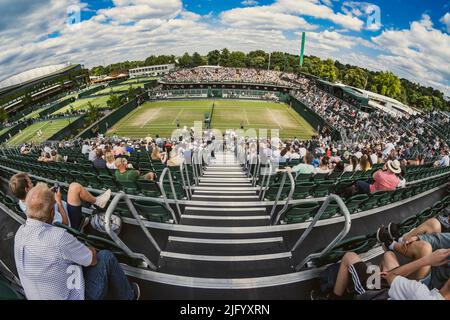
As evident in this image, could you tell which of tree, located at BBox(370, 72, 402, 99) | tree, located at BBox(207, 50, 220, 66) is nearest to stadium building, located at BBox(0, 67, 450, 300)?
tree, located at BBox(370, 72, 402, 99)

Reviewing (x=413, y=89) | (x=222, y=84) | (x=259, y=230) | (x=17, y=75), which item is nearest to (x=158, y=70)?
(x=17, y=75)

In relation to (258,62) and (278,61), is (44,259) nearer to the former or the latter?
(258,62)

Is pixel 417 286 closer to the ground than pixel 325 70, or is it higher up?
closer to the ground

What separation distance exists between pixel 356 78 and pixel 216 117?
86663 millimetres

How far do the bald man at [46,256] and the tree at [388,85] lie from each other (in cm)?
10814

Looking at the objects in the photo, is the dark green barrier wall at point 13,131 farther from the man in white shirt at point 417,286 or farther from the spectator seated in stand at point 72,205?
the man in white shirt at point 417,286

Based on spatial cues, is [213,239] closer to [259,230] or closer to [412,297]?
[259,230]

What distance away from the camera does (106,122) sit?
118ft

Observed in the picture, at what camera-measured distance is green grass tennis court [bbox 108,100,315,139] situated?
1380 inches

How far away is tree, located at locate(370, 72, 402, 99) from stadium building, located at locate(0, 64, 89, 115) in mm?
130846

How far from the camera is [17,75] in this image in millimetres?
103625

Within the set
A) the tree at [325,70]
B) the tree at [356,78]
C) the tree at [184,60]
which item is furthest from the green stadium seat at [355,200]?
the tree at [184,60]

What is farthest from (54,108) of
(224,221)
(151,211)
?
(224,221)

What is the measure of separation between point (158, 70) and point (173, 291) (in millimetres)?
143457
